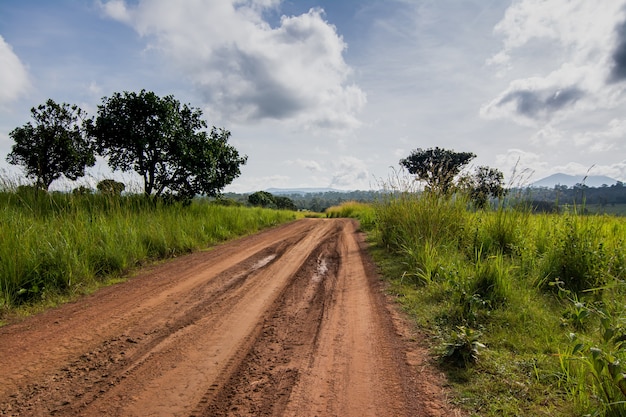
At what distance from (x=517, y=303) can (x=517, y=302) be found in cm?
3

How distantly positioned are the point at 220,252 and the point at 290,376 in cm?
568

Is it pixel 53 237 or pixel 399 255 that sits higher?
pixel 53 237

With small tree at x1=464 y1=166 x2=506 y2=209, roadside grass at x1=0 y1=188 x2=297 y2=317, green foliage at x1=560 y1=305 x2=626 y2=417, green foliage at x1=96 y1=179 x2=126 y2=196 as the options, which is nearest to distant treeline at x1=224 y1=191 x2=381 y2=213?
small tree at x1=464 y1=166 x2=506 y2=209

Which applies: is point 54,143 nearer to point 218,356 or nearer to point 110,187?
point 110,187

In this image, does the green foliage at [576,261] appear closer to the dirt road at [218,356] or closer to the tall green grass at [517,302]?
the tall green grass at [517,302]

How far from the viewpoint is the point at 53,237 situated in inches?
196

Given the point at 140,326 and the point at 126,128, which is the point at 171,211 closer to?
the point at 126,128

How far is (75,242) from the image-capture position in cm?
528

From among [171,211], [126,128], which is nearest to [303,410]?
[171,211]

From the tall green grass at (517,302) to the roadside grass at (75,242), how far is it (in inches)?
190

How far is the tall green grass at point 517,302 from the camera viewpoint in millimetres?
2240

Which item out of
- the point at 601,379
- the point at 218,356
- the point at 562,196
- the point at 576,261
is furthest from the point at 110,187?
the point at 562,196

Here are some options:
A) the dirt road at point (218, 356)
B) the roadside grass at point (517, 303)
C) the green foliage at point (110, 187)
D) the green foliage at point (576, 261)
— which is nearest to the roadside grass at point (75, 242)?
the green foliage at point (110, 187)

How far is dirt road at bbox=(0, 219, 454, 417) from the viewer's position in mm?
2215
